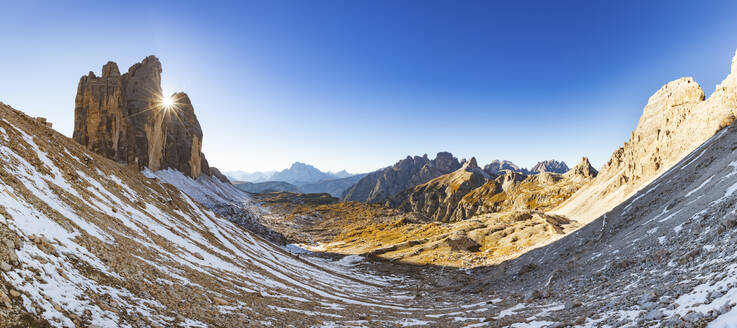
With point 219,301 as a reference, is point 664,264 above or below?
above

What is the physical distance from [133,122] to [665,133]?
521 feet

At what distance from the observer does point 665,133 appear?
60906mm

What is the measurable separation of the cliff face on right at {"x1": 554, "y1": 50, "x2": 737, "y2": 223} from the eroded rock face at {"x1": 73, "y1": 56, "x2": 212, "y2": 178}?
133127mm

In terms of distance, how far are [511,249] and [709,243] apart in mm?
45196

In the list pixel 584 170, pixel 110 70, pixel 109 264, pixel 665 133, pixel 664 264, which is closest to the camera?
pixel 109 264

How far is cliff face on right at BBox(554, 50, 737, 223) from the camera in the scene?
A: 4766 cm

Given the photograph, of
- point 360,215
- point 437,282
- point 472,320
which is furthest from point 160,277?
point 360,215

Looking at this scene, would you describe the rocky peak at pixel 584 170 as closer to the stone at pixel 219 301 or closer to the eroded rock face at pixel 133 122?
the stone at pixel 219 301

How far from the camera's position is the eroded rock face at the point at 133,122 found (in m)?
91.4

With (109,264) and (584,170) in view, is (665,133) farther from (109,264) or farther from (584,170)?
(584,170)

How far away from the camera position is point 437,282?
4591cm

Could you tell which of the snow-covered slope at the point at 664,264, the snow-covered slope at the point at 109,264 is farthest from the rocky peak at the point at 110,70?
the snow-covered slope at the point at 664,264

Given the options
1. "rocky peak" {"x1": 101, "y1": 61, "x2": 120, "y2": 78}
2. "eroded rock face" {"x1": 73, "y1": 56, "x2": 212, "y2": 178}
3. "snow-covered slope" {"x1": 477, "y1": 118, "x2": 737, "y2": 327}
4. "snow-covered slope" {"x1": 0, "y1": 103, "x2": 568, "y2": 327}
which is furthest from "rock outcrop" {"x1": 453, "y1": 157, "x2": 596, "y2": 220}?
"rocky peak" {"x1": 101, "y1": 61, "x2": 120, "y2": 78}

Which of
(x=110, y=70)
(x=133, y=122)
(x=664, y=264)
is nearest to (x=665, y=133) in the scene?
(x=664, y=264)
